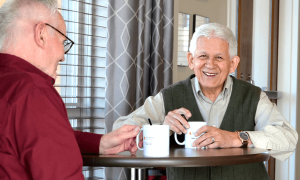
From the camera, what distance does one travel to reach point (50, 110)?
31.9 inches

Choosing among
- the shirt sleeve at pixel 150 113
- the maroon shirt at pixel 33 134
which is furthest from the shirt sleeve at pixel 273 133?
the maroon shirt at pixel 33 134

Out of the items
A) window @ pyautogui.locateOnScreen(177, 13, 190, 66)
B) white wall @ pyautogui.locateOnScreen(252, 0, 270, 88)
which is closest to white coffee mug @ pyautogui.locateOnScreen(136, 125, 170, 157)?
window @ pyautogui.locateOnScreen(177, 13, 190, 66)

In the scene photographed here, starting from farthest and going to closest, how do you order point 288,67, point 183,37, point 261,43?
point 261,43 → point 288,67 → point 183,37

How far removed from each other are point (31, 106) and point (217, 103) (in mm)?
1250

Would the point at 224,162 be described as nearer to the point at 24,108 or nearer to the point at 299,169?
the point at 24,108

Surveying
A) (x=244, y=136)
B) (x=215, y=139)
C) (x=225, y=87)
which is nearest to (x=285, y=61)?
(x=225, y=87)

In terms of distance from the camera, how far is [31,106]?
783 millimetres

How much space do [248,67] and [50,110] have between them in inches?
144

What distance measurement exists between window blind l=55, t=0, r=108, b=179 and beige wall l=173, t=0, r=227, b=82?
2.97ft

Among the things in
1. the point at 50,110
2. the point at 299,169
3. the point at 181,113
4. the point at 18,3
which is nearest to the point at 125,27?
the point at 181,113

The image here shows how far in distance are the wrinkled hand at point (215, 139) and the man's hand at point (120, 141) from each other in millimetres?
261

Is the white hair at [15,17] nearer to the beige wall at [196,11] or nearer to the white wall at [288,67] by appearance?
the beige wall at [196,11]

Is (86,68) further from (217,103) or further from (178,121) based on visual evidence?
(178,121)

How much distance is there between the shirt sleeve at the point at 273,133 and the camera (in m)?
1.54
